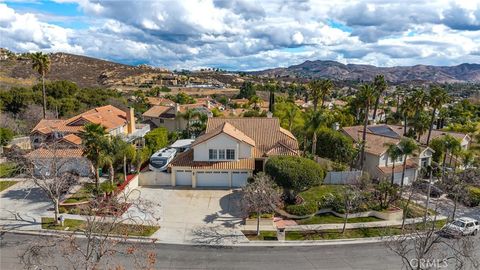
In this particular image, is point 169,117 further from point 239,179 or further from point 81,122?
point 239,179

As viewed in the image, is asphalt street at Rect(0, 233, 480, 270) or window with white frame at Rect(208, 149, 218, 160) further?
window with white frame at Rect(208, 149, 218, 160)

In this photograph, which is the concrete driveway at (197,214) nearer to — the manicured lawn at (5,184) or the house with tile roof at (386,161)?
the manicured lawn at (5,184)

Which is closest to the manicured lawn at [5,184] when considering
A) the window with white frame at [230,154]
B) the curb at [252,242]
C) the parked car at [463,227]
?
the curb at [252,242]

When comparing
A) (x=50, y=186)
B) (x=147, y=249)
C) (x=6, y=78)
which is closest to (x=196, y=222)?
(x=147, y=249)

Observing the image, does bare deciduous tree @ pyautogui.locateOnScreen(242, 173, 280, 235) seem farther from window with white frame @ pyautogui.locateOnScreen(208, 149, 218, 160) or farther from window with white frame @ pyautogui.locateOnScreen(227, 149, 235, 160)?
window with white frame @ pyautogui.locateOnScreen(208, 149, 218, 160)

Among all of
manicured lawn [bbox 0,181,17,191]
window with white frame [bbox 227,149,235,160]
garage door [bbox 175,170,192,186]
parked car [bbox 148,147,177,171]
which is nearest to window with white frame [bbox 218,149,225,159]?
window with white frame [bbox 227,149,235,160]

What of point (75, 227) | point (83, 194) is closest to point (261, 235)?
point (75, 227)

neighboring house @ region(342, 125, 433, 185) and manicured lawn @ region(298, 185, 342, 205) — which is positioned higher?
neighboring house @ region(342, 125, 433, 185)
